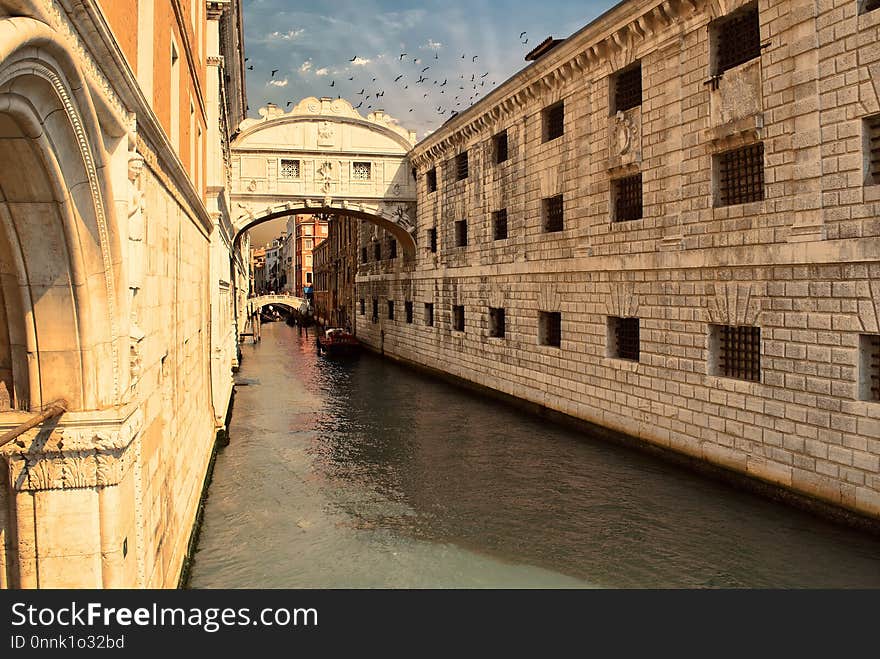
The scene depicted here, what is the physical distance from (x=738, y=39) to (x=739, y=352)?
15.9ft

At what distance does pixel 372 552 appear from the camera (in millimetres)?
8312

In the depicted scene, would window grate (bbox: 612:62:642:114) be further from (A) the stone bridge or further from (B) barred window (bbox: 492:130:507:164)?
(A) the stone bridge

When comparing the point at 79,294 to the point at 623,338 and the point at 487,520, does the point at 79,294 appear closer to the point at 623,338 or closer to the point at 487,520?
the point at 487,520

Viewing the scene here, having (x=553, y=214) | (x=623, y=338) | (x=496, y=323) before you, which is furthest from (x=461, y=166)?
(x=623, y=338)

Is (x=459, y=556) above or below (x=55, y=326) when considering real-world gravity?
below

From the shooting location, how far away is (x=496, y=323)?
19.3m

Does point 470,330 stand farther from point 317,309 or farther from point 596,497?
point 317,309

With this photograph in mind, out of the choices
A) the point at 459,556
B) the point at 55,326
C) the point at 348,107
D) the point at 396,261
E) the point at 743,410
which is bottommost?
the point at 459,556

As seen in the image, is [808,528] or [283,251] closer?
[808,528]

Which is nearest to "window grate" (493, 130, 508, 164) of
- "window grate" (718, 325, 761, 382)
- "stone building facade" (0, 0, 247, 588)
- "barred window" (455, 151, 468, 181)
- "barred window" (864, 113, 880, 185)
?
"barred window" (455, 151, 468, 181)

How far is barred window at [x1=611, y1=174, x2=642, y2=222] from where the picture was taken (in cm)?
1283

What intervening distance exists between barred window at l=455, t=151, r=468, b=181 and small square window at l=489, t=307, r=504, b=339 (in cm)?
479
